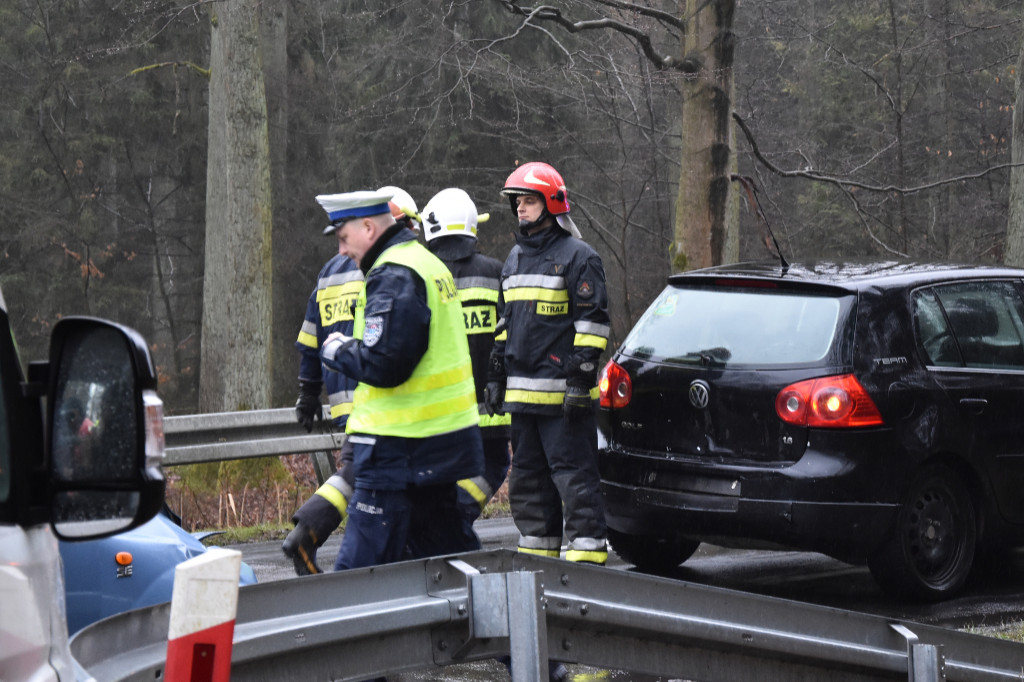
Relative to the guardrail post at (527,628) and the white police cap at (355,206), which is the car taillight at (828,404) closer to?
the white police cap at (355,206)

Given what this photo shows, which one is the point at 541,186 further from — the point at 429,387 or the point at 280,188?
the point at 280,188

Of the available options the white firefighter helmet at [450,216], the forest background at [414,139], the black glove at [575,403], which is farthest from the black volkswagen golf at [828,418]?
the forest background at [414,139]

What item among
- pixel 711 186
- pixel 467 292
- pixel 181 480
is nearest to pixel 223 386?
pixel 181 480

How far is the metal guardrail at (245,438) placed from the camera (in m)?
9.63

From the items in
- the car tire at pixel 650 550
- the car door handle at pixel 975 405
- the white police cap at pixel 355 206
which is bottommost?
the car tire at pixel 650 550

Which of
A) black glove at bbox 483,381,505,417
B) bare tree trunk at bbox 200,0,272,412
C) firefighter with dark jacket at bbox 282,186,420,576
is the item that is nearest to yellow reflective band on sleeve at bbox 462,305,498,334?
black glove at bbox 483,381,505,417

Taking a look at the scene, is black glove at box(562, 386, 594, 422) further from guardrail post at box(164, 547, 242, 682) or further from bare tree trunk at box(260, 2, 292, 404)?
bare tree trunk at box(260, 2, 292, 404)

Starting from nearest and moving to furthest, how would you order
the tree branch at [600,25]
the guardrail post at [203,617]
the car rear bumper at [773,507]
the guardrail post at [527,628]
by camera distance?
1. the guardrail post at [203,617]
2. the guardrail post at [527,628]
3. the car rear bumper at [773,507]
4. the tree branch at [600,25]

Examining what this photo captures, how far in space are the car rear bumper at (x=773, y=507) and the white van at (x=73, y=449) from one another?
4826 mm

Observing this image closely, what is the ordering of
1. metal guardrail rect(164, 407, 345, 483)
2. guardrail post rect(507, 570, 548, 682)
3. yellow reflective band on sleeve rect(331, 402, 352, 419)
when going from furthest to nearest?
metal guardrail rect(164, 407, 345, 483), yellow reflective band on sleeve rect(331, 402, 352, 419), guardrail post rect(507, 570, 548, 682)

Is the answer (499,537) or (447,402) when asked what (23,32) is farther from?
(447,402)

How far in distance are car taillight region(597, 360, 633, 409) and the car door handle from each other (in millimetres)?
1689

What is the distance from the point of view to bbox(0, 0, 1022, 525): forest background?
2581 cm

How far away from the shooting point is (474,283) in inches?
304
